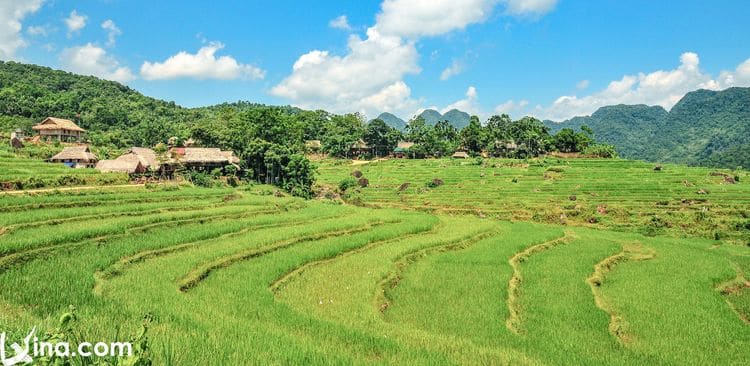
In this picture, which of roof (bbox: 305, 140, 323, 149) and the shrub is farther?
roof (bbox: 305, 140, 323, 149)

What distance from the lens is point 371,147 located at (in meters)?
85.8

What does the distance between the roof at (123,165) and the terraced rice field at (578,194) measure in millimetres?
19697

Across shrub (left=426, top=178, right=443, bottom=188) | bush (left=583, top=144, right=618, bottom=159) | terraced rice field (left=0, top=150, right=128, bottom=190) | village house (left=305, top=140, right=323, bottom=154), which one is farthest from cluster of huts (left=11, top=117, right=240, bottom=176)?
bush (left=583, top=144, right=618, bottom=159)

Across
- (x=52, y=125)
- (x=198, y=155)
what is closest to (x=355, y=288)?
(x=198, y=155)

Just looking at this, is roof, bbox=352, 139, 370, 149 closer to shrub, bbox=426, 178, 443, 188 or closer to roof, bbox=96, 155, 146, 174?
shrub, bbox=426, 178, 443, 188

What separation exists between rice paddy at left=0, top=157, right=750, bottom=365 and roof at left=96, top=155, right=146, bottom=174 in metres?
10.8

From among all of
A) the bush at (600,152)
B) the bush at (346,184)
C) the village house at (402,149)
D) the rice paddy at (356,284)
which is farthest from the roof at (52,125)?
the bush at (600,152)

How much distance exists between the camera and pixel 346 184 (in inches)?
1982

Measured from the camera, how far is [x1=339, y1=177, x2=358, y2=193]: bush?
49.9m

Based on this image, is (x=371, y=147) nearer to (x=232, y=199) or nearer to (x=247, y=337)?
(x=232, y=199)

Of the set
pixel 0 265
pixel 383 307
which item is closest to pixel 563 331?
pixel 383 307

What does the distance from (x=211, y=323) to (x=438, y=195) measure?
38.0m

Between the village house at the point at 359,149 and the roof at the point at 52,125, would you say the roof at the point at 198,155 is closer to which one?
the roof at the point at 52,125

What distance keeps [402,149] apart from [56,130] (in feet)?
191
